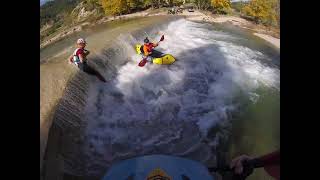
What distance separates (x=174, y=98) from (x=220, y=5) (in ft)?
1.79

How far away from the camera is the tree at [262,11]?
270 centimetres

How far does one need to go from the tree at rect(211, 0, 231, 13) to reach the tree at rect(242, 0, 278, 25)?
0.29 feet

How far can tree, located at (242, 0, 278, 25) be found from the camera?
2.70 metres

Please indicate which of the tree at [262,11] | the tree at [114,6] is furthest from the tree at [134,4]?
the tree at [262,11]

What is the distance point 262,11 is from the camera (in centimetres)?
272

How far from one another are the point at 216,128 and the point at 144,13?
2.36 feet

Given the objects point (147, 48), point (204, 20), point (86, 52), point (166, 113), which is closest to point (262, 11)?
point (204, 20)

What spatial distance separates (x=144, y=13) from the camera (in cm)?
283

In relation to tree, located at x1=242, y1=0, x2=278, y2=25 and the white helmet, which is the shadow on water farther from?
tree, located at x1=242, y1=0, x2=278, y2=25

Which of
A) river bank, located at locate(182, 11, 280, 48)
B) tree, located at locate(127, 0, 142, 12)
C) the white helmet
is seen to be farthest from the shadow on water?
tree, located at locate(127, 0, 142, 12)

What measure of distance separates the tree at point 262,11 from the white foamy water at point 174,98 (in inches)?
5.8
